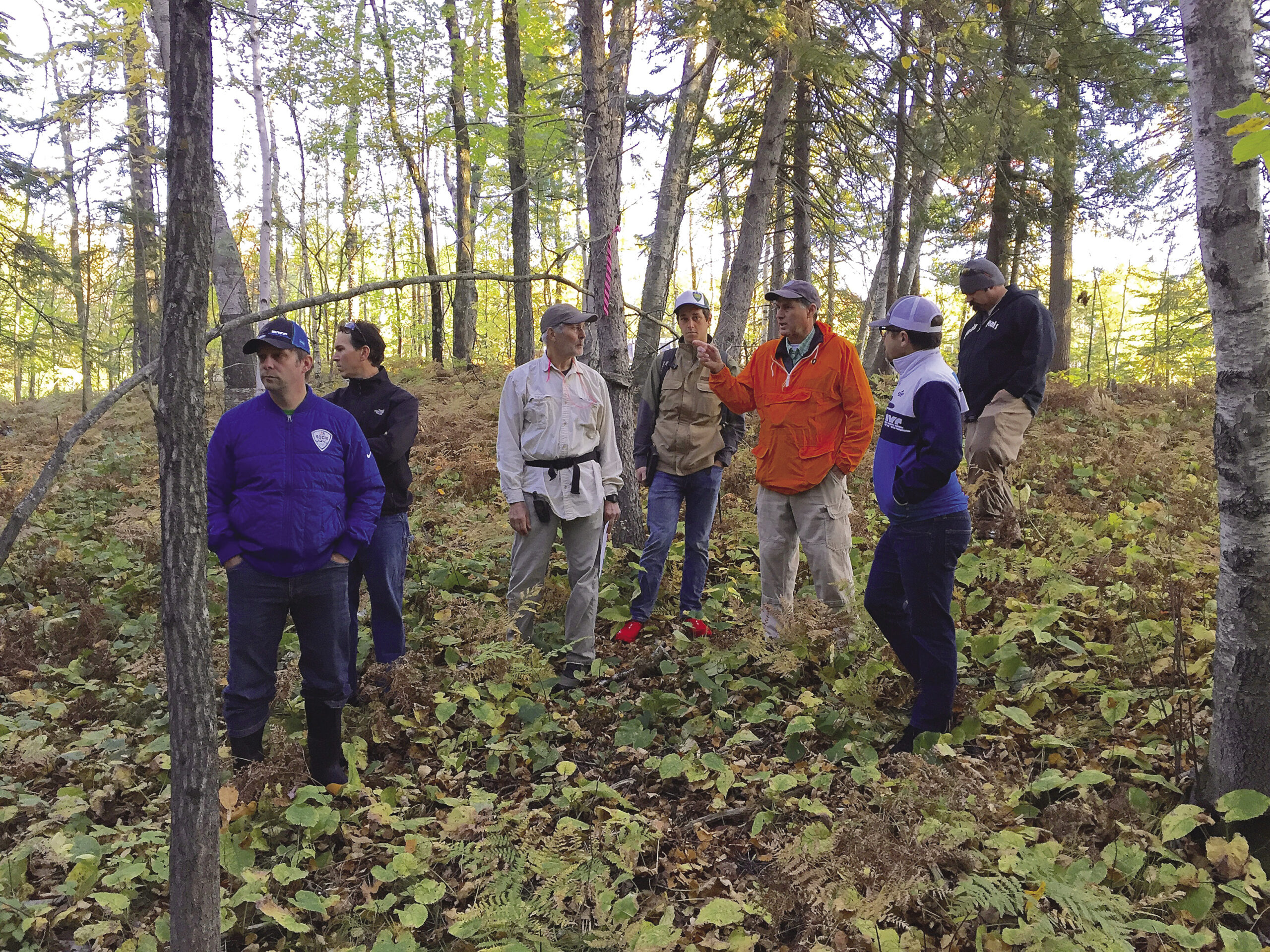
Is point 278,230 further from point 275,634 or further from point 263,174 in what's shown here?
point 275,634

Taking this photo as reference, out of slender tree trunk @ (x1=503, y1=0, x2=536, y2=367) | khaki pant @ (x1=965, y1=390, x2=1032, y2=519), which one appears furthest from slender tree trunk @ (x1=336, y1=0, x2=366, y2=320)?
khaki pant @ (x1=965, y1=390, x2=1032, y2=519)

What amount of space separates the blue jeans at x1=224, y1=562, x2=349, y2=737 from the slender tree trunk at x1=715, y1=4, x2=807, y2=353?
6.11 metres

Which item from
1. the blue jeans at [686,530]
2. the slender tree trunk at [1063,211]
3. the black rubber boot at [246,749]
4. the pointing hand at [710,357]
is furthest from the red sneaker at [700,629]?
the slender tree trunk at [1063,211]

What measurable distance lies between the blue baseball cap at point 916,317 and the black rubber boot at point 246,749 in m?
3.91

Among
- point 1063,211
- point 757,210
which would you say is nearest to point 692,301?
point 757,210

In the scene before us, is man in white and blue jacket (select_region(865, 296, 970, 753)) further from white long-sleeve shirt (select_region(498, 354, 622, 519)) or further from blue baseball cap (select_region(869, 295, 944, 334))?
white long-sleeve shirt (select_region(498, 354, 622, 519))

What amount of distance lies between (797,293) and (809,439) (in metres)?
0.97

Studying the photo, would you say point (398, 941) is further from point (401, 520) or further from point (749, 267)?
point (749, 267)

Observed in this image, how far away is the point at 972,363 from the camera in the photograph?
20.1ft

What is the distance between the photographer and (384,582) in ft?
15.4

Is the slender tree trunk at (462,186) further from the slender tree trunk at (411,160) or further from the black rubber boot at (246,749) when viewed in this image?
the black rubber boot at (246,749)

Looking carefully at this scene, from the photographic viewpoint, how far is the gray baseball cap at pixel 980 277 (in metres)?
5.86

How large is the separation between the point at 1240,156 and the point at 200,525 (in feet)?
9.92

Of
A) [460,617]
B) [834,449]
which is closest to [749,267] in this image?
[834,449]
